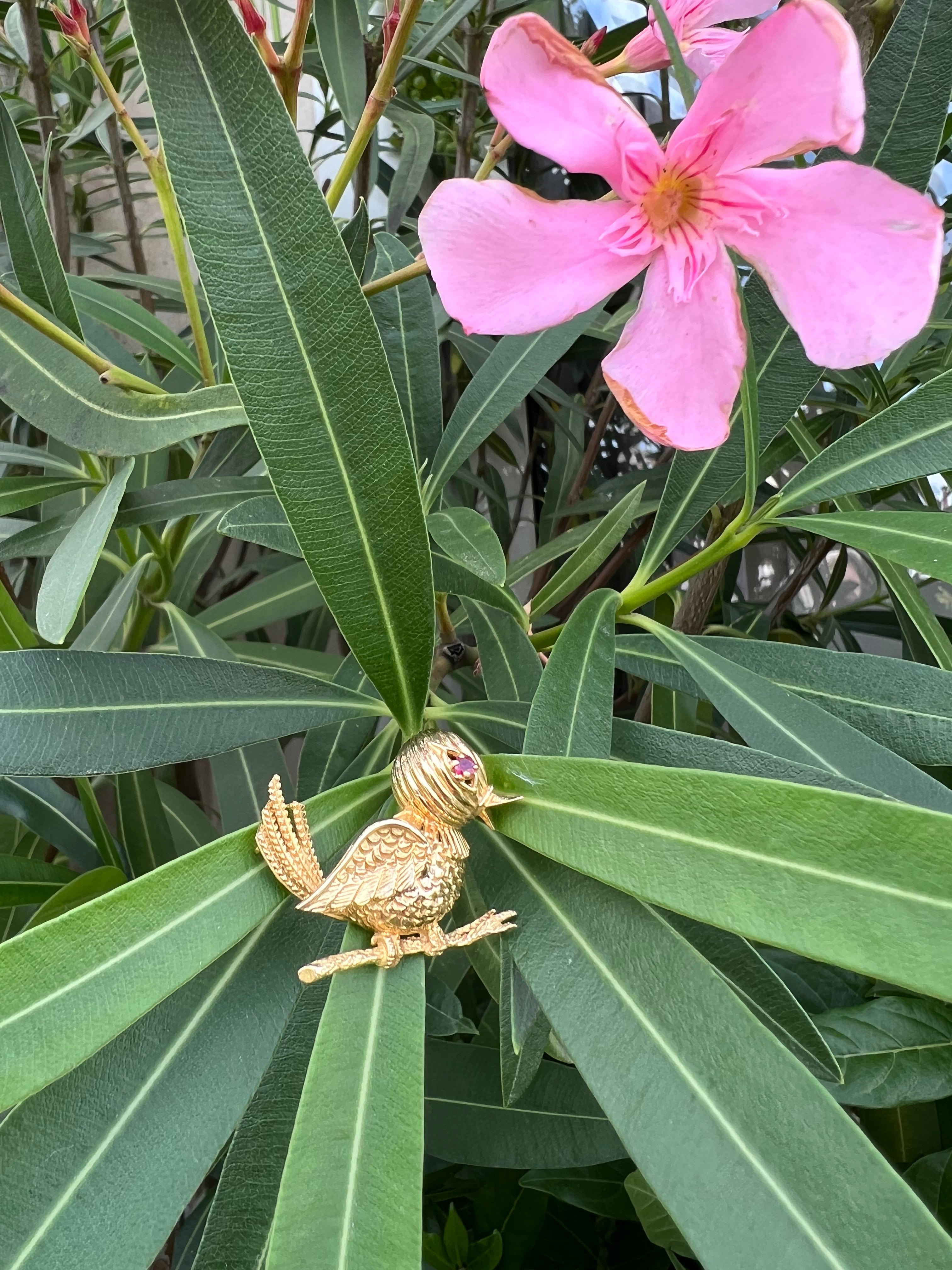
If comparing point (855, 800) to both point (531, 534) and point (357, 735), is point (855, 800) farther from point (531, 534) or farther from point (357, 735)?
point (531, 534)

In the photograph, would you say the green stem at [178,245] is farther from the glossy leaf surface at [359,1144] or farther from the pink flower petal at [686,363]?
the glossy leaf surface at [359,1144]

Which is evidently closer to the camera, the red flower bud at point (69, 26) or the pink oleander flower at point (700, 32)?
the pink oleander flower at point (700, 32)

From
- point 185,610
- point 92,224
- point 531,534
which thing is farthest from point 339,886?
point 92,224

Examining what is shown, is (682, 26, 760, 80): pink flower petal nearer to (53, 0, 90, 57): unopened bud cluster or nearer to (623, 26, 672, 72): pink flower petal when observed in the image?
(623, 26, 672, 72): pink flower petal

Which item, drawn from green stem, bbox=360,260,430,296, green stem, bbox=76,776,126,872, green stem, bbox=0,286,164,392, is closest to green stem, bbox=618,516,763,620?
green stem, bbox=360,260,430,296

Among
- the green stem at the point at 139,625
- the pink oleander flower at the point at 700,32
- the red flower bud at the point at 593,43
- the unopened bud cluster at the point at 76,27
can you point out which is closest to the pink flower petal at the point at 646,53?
the pink oleander flower at the point at 700,32
